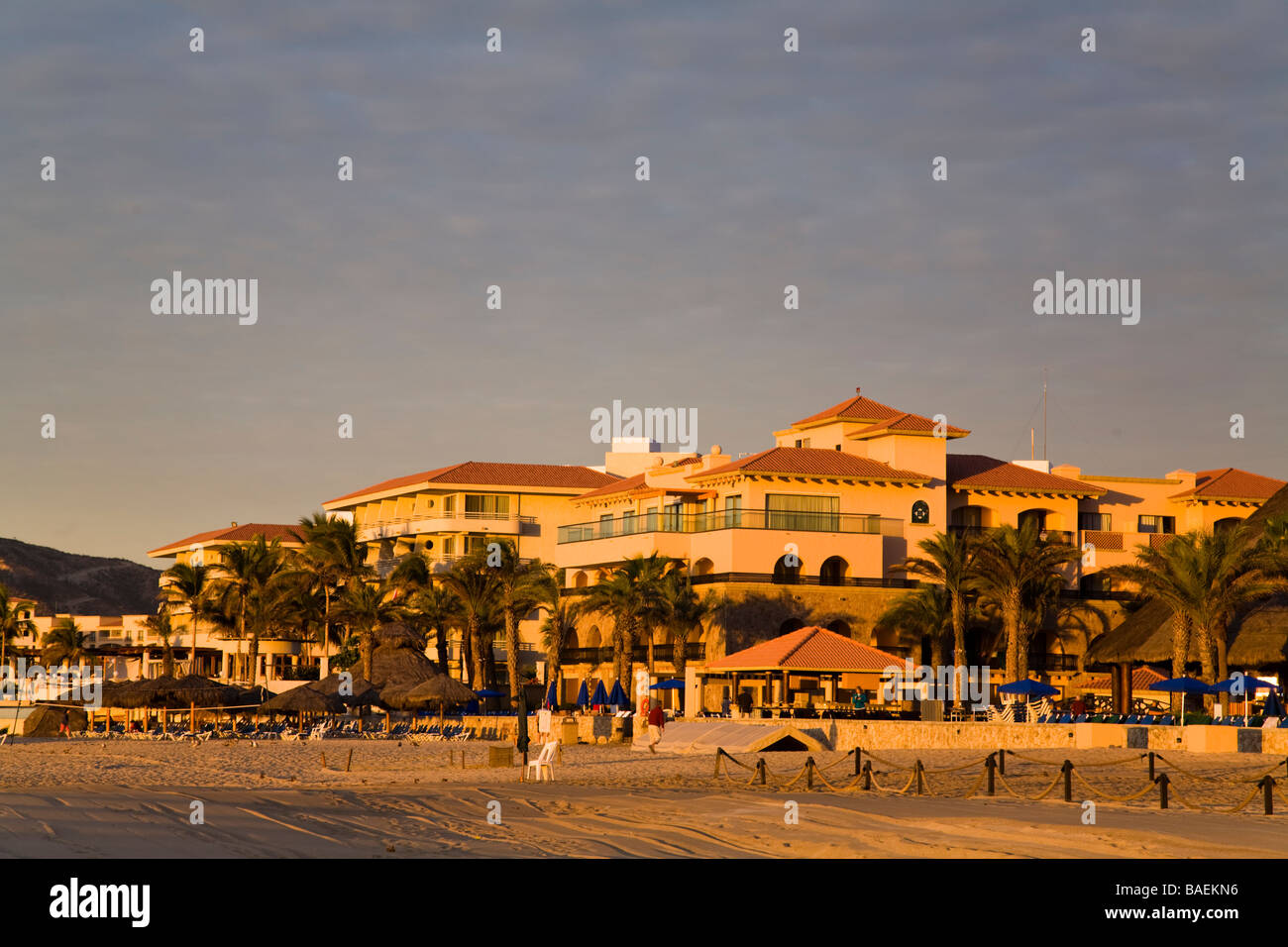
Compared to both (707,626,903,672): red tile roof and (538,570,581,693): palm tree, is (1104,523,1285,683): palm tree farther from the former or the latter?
(538,570,581,693): palm tree

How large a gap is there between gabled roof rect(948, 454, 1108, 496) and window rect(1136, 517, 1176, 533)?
334cm

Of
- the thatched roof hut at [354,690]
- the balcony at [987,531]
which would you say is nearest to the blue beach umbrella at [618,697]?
the thatched roof hut at [354,690]

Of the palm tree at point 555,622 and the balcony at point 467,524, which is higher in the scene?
the balcony at point 467,524

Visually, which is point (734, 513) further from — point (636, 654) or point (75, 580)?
point (75, 580)

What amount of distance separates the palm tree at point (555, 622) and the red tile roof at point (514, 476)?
14.8 m

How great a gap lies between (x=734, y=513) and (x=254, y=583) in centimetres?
2510

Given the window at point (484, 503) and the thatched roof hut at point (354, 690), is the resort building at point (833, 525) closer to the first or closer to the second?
the window at point (484, 503)

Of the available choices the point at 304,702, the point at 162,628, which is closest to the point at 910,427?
the point at 304,702

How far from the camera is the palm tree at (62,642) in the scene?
85.2 meters

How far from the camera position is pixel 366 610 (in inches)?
2377

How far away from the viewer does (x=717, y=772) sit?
26656 mm
